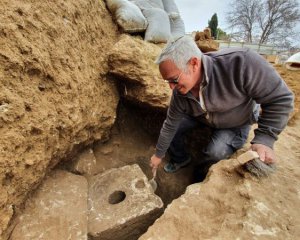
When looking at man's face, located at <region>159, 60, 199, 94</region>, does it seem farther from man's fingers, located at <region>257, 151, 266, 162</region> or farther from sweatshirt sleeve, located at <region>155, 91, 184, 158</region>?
man's fingers, located at <region>257, 151, 266, 162</region>

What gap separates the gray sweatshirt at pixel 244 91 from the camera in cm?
172

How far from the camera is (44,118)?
1604 mm

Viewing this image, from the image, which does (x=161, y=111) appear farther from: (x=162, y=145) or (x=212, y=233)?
(x=212, y=233)

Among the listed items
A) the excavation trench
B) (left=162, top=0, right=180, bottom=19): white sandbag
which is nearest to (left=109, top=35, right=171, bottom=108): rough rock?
the excavation trench

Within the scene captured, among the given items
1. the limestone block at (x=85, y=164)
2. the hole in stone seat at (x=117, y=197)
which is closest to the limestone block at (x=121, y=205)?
the hole in stone seat at (x=117, y=197)

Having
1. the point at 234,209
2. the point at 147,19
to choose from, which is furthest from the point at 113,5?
the point at 234,209

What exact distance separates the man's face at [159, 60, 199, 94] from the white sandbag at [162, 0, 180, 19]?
3063 millimetres

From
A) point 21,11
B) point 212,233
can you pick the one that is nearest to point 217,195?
point 212,233

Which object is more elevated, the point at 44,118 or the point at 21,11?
the point at 21,11

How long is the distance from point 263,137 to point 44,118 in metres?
1.59

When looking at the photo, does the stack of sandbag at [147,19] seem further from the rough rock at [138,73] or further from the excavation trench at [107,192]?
the excavation trench at [107,192]

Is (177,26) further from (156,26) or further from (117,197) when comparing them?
(117,197)

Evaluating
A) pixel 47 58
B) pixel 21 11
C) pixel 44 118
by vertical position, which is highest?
pixel 21 11

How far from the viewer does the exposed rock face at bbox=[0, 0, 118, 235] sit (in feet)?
4.57
